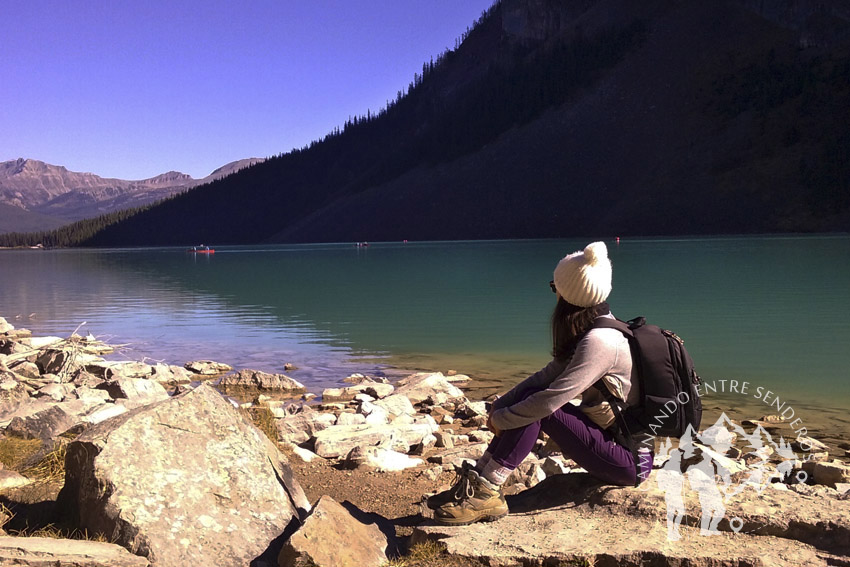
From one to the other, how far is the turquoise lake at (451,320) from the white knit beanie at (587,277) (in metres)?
7.39

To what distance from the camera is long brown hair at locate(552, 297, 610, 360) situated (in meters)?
4.06

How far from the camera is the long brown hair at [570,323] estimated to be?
4.06 m

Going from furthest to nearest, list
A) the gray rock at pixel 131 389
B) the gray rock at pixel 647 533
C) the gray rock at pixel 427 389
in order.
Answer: the gray rock at pixel 427 389
the gray rock at pixel 131 389
the gray rock at pixel 647 533

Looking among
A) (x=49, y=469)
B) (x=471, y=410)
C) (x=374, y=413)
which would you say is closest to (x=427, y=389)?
(x=471, y=410)

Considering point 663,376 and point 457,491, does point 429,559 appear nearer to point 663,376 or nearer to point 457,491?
point 457,491

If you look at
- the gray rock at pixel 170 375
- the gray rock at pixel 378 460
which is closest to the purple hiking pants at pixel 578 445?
the gray rock at pixel 378 460

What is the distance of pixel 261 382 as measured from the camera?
1131 cm

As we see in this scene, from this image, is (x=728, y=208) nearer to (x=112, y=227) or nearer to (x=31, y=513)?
(x=31, y=513)

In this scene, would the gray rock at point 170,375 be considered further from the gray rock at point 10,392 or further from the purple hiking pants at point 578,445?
the purple hiking pants at point 578,445

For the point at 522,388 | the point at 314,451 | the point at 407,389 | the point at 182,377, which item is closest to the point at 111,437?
the point at 522,388

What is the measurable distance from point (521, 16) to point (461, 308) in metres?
162

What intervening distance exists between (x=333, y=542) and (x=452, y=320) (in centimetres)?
1715

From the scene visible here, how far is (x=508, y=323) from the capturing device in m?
19.8

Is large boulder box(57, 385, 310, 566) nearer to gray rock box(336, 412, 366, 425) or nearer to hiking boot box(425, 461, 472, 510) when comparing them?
hiking boot box(425, 461, 472, 510)
